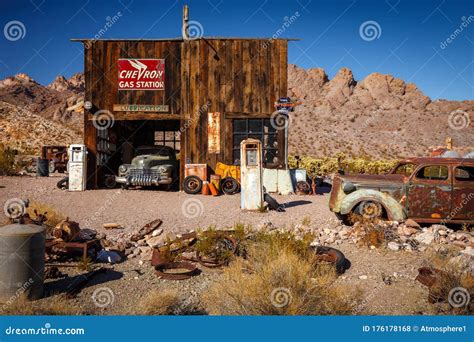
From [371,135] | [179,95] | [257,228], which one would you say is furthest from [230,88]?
[371,135]

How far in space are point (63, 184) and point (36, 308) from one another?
1089cm

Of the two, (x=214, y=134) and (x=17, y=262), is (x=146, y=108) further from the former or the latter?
(x=17, y=262)

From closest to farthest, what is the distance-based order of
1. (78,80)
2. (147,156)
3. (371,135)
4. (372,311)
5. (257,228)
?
1. (372,311)
2. (257,228)
3. (147,156)
4. (371,135)
5. (78,80)

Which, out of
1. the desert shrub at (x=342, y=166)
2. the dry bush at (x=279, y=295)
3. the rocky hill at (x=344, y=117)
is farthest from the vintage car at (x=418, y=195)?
the rocky hill at (x=344, y=117)


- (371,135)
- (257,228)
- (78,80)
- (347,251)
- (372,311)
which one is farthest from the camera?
(78,80)

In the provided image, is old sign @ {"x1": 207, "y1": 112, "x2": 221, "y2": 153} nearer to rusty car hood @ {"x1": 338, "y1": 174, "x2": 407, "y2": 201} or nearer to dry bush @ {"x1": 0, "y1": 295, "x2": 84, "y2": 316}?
rusty car hood @ {"x1": 338, "y1": 174, "x2": 407, "y2": 201}

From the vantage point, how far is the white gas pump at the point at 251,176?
9.89m

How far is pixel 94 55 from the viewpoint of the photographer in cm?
1503

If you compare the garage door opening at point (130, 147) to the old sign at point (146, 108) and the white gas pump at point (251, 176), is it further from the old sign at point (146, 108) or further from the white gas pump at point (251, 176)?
the white gas pump at point (251, 176)

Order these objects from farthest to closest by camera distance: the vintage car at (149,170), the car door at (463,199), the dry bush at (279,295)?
the vintage car at (149,170)
the car door at (463,199)
the dry bush at (279,295)

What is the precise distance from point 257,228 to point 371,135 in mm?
47512

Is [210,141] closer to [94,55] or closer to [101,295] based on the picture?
[94,55]

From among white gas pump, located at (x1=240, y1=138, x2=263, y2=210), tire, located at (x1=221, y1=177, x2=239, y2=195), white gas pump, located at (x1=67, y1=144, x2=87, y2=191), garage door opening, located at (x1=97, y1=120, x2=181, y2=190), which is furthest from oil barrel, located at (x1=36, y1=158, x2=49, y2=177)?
white gas pump, located at (x1=240, y1=138, x2=263, y2=210)

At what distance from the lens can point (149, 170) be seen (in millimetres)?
13961
